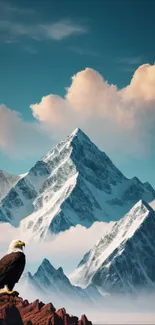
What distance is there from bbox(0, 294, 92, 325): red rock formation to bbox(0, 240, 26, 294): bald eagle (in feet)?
1.79

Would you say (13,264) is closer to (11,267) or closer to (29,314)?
(11,267)

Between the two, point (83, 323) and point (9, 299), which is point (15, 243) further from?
point (83, 323)

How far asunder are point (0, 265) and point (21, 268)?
1.05 meters

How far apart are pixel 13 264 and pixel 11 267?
172 mm

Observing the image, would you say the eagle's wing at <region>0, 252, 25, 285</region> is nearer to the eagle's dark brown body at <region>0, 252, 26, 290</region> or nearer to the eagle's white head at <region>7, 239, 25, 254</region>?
the eagle's dark brown body at <region>0, 252, 26, 290</region>

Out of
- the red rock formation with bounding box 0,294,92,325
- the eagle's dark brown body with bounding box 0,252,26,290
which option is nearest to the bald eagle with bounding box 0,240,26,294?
the eagle's dark brown body with bounding box 0,252,26,290

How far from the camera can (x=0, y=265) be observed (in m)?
34.6

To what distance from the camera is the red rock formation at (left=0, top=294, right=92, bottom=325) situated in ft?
110

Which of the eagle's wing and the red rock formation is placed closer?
the red rock formation

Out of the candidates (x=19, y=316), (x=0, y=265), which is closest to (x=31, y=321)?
(x=19, y=316)

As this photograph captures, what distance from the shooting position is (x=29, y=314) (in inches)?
1393

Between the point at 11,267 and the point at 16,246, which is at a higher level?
the point at 16,246

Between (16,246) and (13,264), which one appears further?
(16,246)

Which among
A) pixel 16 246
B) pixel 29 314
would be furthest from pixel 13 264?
pixel 29 314
